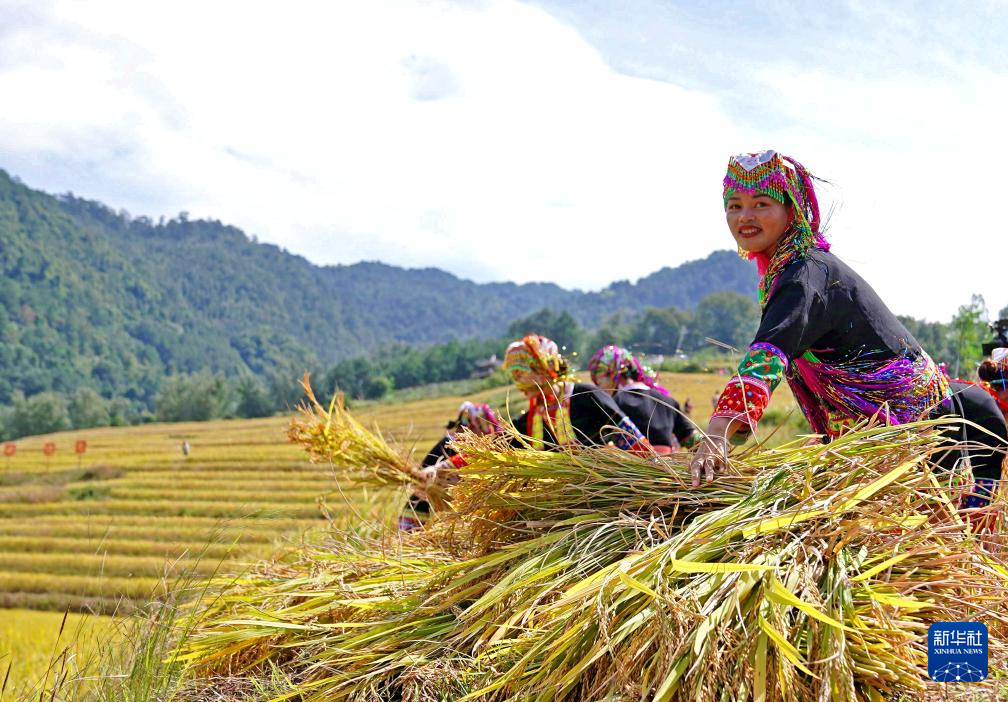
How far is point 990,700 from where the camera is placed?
1.79 meters

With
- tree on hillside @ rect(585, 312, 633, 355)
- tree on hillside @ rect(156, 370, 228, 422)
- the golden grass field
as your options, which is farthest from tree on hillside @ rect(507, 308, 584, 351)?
tree on hillside @ rect(585, 312, 633, 355)

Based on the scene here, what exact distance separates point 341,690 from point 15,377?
174 m

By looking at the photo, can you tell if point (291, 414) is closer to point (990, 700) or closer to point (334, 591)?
point (334, 591)

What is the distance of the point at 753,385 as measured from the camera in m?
2.44

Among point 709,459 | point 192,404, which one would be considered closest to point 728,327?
point 709,459

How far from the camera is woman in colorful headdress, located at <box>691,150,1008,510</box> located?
8.52ft

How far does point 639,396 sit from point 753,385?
303 cm

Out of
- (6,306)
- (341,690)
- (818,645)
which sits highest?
(6,306)

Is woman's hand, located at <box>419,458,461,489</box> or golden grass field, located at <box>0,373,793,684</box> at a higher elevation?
woman's hand, located at <box>419,458,461,489</box>

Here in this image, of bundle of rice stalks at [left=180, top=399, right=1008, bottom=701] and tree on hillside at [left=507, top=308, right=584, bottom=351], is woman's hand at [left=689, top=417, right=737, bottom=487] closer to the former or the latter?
bundle of rice stalks at [left=180, top=399, right=1008, bottom=701]

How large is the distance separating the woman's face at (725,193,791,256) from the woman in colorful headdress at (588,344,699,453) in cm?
229

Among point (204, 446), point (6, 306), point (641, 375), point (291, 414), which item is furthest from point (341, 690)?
point (6, 306)

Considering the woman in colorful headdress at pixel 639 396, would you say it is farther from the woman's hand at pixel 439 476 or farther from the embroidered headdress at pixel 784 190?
the embroidered headdress at pixel 784 190

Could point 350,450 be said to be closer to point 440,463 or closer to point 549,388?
point 440,463
